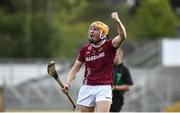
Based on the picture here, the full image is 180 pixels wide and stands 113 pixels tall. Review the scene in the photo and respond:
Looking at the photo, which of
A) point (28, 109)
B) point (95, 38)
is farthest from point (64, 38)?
point (95, 38)

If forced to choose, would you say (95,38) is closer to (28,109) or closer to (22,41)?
(28,109)

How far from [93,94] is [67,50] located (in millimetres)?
40134

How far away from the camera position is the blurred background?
119 feet

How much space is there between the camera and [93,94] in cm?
1431

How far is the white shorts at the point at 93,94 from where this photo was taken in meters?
14.2

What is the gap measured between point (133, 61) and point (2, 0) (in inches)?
1126

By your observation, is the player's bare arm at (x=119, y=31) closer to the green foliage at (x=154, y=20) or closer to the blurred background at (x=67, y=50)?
the blurred background at (x=67, y=50)

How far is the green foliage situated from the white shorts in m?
41.2

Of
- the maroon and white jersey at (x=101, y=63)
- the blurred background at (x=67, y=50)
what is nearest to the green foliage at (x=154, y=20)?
the blurred background at (x=67, y=50)

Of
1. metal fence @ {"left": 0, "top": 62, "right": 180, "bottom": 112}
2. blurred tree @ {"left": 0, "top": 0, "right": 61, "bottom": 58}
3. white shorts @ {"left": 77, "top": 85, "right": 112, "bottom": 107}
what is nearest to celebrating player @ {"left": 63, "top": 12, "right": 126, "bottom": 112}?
white shorts @ {"left": 77, "top": 85, "right": 112, "bottom": 107}

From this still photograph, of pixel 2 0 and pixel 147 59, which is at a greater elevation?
pixel 2 0

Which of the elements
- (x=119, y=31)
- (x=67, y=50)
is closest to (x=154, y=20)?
(x=67, y=50)

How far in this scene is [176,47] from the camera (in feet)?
132

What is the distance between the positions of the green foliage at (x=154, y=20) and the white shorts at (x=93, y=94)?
41.2 meters
